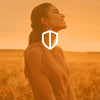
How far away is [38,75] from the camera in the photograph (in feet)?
6.04

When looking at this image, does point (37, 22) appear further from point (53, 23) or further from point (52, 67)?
point (52, 67)

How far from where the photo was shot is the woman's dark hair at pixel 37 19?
195 centimetres

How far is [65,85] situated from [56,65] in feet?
0.58

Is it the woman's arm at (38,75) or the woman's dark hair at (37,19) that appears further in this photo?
the woman's dark hair at (37,19)

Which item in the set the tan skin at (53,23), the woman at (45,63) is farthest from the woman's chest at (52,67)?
the tan skin at (53,23)

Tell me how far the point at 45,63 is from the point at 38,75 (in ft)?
0.35

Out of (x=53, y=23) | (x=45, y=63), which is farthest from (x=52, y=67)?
(x=53, y=23)

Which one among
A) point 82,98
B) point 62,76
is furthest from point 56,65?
point 82,98

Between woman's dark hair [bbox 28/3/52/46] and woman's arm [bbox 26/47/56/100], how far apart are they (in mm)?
152

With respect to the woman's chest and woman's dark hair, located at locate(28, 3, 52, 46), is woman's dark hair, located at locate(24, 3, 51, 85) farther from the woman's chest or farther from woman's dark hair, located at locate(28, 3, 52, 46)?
the woman's chest

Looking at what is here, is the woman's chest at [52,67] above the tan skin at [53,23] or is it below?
below

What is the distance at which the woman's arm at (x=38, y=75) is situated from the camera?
1831mm

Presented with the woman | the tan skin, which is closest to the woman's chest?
the woman

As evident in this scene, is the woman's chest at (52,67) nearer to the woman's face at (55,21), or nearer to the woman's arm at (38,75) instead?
the woman's arm at (38,75)
